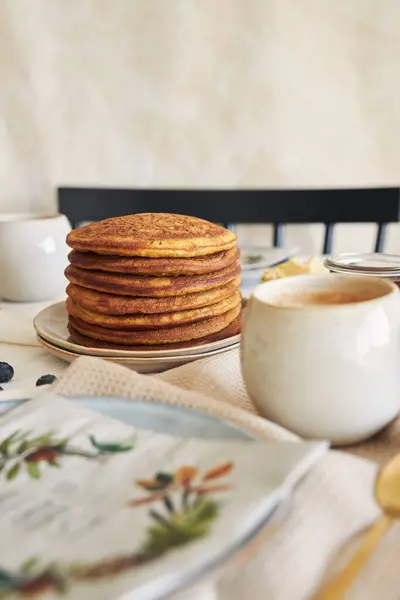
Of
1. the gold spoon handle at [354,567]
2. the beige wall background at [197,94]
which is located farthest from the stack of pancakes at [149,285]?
the beige wall background at [197,94]

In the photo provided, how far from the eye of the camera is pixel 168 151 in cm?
215

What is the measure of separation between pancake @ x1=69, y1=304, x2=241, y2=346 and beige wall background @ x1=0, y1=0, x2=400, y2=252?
1.50 m

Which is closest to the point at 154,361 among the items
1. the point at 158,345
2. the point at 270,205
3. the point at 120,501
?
the point at 158,345

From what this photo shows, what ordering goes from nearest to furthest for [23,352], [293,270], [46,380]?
[46,380]
[23,352]
[293,270]

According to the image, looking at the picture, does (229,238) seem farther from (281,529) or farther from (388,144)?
(388,144)

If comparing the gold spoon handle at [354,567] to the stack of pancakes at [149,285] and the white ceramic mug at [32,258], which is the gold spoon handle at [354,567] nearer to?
the stack of pancakes at [149,285]

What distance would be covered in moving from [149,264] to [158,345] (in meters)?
0.08

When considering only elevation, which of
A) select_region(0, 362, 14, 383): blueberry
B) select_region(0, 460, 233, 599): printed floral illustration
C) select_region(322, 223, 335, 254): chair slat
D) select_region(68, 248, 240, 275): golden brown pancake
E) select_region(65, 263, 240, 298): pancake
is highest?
select_region(68, 248, 240, 275): golden brown pancake

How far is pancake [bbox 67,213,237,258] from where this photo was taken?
682 mm

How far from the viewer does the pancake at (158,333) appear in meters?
0.69

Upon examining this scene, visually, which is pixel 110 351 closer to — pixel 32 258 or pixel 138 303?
pixel 138 303

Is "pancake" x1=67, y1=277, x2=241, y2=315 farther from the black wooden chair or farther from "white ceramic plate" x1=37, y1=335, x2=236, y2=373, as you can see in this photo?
the black wooden chair

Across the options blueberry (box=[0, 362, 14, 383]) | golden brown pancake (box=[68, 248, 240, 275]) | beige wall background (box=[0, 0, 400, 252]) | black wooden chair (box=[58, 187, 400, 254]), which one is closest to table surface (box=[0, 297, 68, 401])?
blueberry (box=[0, 362, 14, 383])

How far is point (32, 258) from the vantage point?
3.22ft
